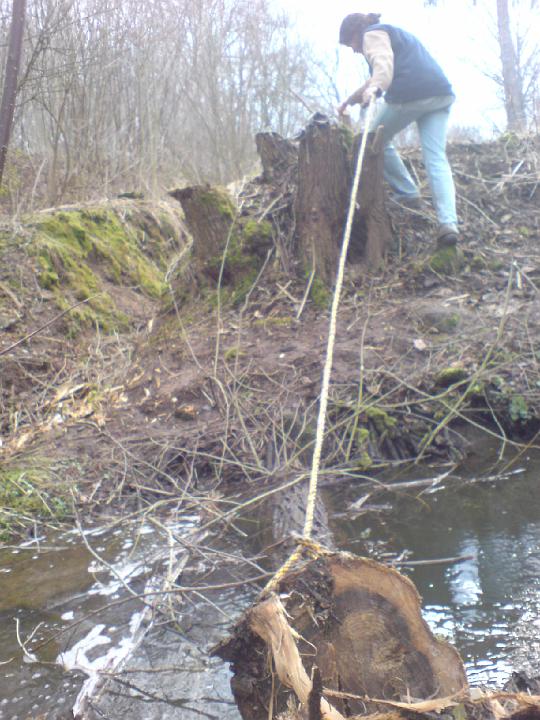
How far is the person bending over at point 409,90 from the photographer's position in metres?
5.41

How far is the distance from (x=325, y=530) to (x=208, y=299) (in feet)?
10.5

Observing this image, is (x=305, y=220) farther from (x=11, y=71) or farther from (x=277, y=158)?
(x=11, y=71)

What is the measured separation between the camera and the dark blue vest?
559 cm

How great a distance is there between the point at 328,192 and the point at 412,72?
3.59 feet

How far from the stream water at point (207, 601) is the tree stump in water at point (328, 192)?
235cm

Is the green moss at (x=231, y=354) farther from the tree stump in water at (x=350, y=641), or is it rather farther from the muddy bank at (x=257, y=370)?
the tree stump in water at (x=350, y=641)

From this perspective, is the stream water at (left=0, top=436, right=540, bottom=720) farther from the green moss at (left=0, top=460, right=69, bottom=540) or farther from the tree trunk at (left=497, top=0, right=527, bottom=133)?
the tree trunk at (left=497, top=0, right=527, bottom=133)

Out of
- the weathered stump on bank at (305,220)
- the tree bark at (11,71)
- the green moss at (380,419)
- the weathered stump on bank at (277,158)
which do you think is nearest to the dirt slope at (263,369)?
the green moss at (380,419)

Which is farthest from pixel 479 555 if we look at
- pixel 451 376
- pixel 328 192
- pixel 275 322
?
pixel 328 192

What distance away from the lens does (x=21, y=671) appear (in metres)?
2.52

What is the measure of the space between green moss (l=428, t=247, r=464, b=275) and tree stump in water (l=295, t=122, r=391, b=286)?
43 cm

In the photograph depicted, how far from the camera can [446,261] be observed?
583 cm

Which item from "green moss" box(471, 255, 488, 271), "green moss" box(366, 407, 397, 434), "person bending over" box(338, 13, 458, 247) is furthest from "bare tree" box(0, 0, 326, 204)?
"green moss" box(366, 407, 397, 434)

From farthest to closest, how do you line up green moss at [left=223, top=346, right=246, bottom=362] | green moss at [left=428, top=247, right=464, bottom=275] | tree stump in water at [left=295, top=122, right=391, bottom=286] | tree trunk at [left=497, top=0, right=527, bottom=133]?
1. tree trunk at [left=497, top=0, right=527, bottom=133]
2. green moss at [left=428, top=247, right=464, bottom=275]
3. tree stump in water at [left=295, top=122, right=391, bottom=286]
4. green moss at [left=223, top=346, right=246, bottom=362]
